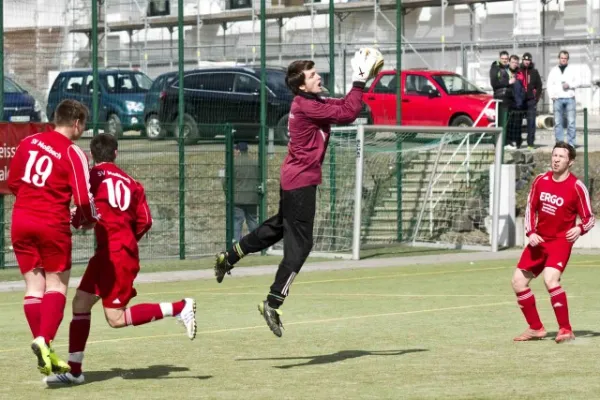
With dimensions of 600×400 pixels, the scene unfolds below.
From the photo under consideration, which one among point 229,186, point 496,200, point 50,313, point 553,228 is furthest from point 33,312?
point 496,200

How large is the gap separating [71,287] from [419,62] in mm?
20024

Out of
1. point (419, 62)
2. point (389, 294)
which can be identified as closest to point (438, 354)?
point (389, 294)

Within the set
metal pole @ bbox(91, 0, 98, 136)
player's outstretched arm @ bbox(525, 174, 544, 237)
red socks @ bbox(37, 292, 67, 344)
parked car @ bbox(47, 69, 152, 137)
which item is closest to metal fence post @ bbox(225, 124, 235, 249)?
parked car @ bbox(47, 69, 152, 137)

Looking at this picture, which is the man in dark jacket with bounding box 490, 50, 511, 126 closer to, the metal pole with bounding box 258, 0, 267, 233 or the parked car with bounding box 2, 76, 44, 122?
the metal pole with bounding box 258, 0, 267, 233

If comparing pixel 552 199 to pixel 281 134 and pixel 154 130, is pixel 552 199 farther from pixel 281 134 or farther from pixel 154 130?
pixel 281 134

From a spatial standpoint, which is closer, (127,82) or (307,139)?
(307,139)

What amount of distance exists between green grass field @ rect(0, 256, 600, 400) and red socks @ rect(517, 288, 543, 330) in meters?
0.20

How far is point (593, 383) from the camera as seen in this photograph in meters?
8.66

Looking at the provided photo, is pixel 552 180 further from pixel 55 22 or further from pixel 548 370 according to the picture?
pixel 55 22

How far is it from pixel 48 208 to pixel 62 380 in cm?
118

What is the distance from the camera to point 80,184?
8602 mm

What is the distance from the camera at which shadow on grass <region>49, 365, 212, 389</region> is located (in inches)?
360

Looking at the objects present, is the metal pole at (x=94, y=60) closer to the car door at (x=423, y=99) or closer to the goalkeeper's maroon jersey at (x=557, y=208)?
the car door at (x=423, y=99)

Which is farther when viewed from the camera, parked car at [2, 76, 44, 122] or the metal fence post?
the metal fence post
